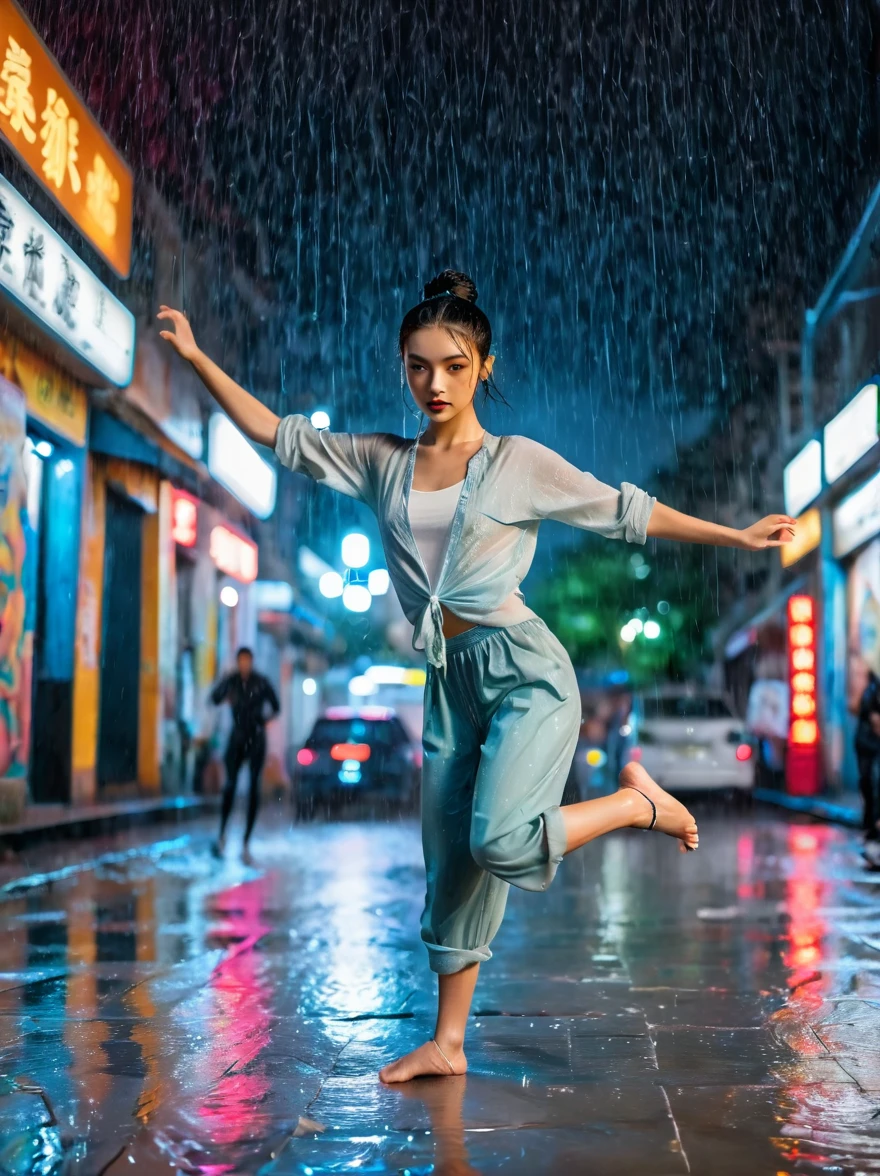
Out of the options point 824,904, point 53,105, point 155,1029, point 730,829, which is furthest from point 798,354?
point 155,1029

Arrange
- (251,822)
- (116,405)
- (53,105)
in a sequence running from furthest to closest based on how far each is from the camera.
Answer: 1. (116,405)
2. (53,105)
3. (251,822)

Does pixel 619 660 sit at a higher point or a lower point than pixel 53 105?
lower

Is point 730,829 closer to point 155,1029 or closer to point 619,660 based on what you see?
point 155,1029

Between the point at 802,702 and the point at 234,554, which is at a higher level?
the point at 234,554

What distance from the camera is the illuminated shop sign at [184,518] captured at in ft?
73.7

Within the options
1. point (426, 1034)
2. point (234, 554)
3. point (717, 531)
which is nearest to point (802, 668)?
point (234, 554)

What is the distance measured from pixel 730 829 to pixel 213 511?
13.5 metres

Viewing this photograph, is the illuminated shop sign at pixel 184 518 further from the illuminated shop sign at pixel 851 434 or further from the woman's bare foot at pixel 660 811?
the woman's bare foot at pixel 660 811

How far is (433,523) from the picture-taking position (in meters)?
3.94

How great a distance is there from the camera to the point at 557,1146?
3096 mm

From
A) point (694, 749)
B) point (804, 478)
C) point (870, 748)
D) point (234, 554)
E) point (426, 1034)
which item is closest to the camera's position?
point (426, 1034)

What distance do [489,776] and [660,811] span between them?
54cm

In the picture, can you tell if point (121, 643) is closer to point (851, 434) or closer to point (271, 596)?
point (851, 434)

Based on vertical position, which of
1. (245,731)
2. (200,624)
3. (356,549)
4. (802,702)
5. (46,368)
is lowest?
(245,731)
